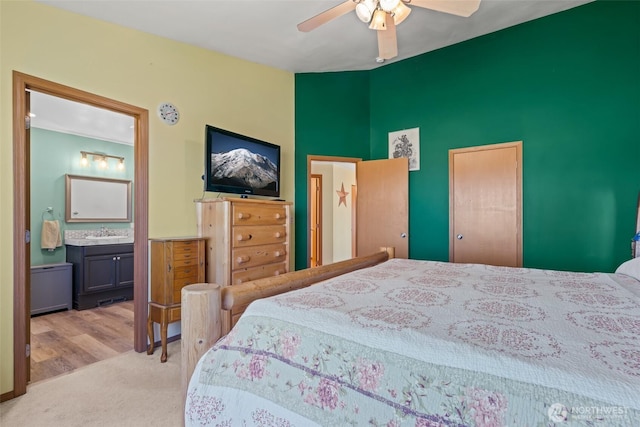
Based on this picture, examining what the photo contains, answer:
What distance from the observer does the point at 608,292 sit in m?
1.34

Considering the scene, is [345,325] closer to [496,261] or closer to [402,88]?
[496,261]

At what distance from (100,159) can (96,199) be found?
2.04 feet

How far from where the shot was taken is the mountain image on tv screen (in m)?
2.84

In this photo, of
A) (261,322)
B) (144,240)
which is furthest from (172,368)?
(261,322)

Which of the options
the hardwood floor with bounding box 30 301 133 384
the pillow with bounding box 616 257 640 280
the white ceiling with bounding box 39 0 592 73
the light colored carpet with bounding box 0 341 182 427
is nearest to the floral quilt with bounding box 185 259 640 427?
the pillow with bounding box 616 257 640 280

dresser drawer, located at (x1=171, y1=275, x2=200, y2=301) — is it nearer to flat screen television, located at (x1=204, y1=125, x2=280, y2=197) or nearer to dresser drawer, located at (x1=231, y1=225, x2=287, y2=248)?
dresser drawer, located at (x1=231, y1=225, x2=287, y2=248)

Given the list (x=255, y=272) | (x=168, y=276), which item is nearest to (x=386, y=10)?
(x=255, y=272)

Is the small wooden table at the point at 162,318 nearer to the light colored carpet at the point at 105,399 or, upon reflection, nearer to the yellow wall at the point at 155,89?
the light colored carpet at the point at 105,399

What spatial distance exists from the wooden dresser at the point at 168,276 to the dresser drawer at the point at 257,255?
383mm

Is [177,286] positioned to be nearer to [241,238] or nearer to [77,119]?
[241,238]

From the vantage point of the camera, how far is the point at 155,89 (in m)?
2.78

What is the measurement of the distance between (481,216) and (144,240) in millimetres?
3428

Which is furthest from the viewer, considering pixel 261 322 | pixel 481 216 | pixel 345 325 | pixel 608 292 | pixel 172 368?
pixel 481 216

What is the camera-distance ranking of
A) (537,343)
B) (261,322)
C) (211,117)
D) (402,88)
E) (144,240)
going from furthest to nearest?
(402,88) < (211,117) < (144,240) < (261,322) < (537,343)
